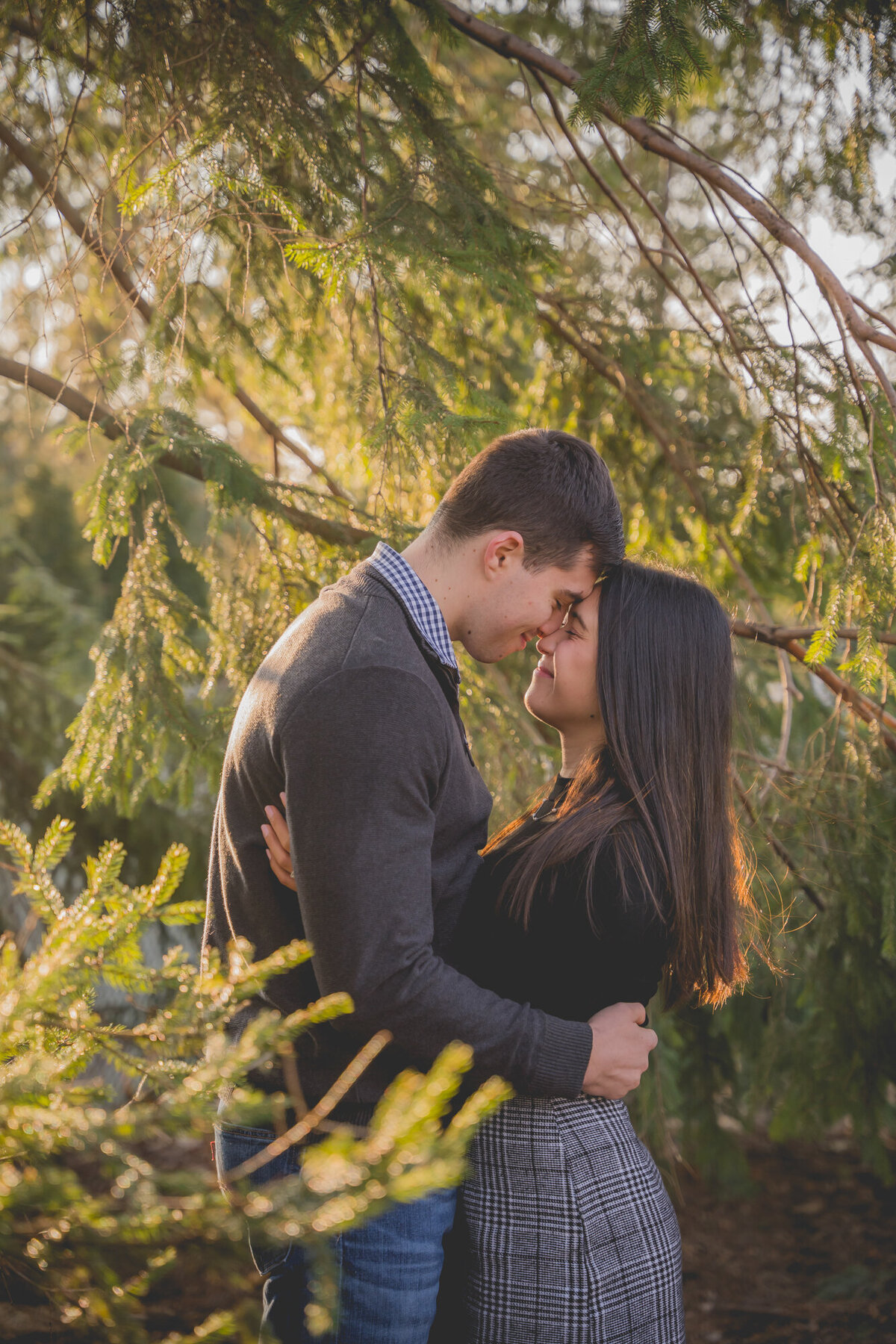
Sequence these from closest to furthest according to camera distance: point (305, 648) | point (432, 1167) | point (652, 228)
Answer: point (432, 1167), point (305, 648), point (652, 228)

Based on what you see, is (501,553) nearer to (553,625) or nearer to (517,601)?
(517,601)

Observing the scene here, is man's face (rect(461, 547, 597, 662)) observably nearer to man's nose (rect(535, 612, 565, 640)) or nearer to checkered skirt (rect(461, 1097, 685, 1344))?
man's nose (rect(535, 612, 565, 640))

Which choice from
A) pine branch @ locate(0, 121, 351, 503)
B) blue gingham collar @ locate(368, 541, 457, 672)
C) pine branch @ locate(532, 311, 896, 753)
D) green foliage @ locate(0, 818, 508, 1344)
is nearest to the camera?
green foliage @ locate(0, 818, 508, 1344)

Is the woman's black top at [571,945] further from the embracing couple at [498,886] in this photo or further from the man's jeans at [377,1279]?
the man's jeans at [377,1279]

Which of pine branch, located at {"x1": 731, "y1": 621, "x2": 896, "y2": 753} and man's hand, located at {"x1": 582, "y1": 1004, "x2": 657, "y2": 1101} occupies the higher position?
pine branch, located at {"x1": 731, "y1": 621, "x2": 896, "y2": 753}

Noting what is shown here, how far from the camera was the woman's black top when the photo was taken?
162cm

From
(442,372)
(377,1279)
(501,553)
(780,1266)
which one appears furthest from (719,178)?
(780,1266)

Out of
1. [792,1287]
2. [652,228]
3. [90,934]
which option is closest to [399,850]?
[90,934]

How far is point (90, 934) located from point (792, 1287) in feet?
14.0

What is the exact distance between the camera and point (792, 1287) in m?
4.00

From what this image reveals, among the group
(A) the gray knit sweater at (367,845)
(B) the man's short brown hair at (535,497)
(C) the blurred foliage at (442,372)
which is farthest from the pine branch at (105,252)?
(A) the gray knit sweater at (367,845)

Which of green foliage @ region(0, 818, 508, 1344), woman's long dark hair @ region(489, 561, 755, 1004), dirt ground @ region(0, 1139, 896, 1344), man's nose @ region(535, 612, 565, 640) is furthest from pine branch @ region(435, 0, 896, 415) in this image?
dirt ground @ region(0, 1139, 896, 1344)

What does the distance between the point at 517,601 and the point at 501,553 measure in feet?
0.36

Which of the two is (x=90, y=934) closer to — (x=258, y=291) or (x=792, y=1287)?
(x=258, y=291)
